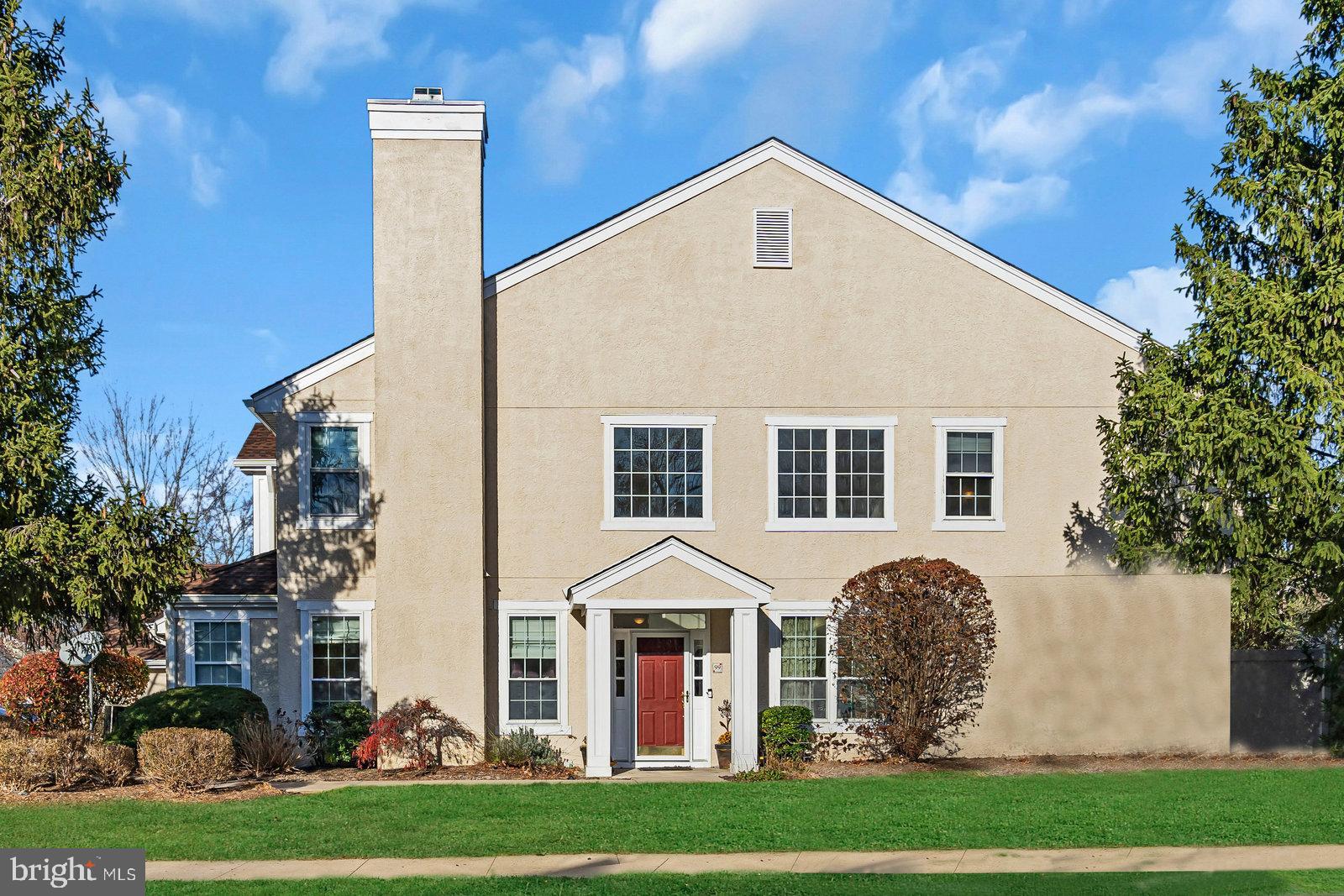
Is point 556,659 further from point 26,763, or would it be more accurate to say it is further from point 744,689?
point 26,763

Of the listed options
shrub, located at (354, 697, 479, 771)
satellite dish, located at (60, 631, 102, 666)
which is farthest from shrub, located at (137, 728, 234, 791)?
satellite dish, located at (60, 631, 102, 666)

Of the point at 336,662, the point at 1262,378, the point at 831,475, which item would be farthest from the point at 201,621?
the point at 1262,378

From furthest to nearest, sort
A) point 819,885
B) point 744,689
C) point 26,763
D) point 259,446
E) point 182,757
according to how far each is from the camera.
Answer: point 259,446 < point 744,689 < point 182,757 < point 26,763 < point 819,885

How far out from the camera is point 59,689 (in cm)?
2170

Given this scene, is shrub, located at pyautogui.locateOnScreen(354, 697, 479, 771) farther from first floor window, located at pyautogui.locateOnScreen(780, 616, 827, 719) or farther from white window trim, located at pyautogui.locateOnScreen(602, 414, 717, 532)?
first floor window, located at pyautogui.locateOnScreen(780, 616, 827, 719)

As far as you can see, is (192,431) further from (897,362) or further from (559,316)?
(897,362)

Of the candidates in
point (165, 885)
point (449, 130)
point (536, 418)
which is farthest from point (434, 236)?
point (165, 885)

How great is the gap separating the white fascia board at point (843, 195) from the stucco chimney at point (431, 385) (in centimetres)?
107

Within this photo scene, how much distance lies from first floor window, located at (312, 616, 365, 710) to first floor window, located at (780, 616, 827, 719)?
7146 mm

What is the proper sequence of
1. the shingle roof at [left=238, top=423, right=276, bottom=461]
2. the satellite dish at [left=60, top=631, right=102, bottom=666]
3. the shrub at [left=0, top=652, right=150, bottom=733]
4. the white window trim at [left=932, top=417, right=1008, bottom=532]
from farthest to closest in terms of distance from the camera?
the shingle roof at [left=238, top=423, right=276, bottom=461] → the shrub at [left=0, top=652, right=150, bottom=733] → the white window trim at [left=932, top=417, right=1008, bottom=532] → the satellite dish at [left=60, top=631, right=102, bottom=666]

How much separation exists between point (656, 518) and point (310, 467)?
593cm

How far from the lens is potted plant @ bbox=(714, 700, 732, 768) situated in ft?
62.3

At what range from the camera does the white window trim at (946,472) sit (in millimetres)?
20109

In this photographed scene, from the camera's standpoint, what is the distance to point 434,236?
1925 centimetres
